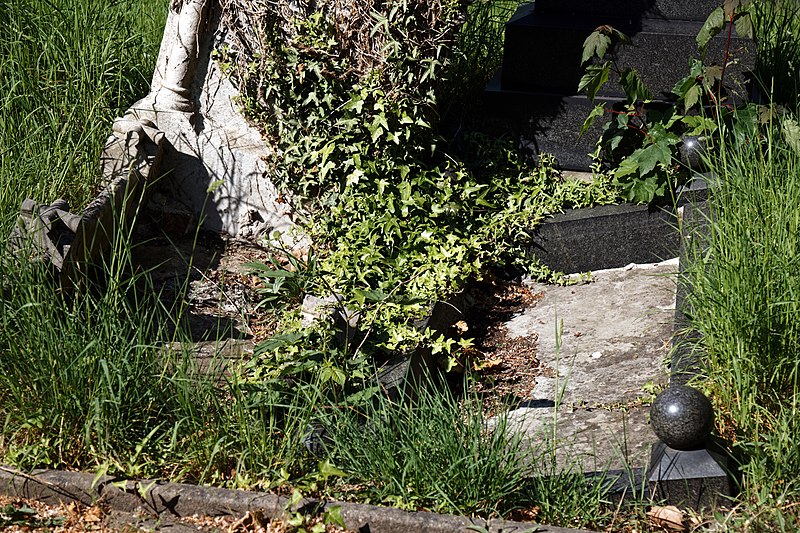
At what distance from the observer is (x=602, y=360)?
4.55 meters

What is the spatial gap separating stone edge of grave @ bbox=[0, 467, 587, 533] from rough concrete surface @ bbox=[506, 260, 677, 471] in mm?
576

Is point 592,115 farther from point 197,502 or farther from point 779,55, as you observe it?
point 197,502

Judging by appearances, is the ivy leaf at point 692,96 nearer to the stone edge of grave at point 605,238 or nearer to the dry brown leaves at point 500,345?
the stone edge of grave at point 605,238

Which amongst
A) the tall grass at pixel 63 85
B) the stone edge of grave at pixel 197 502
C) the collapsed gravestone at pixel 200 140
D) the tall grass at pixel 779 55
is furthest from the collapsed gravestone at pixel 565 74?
the stone edge of grave at pixel 197 502

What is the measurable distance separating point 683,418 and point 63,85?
3.86m

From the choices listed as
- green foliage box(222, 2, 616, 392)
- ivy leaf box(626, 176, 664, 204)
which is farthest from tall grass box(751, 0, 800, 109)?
green foliage box(222, 2, 616, 392)

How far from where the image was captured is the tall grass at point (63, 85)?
4.37 metres

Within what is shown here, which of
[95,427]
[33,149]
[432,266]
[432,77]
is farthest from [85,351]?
[432,77]

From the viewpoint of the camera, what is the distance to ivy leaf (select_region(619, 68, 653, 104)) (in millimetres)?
5336

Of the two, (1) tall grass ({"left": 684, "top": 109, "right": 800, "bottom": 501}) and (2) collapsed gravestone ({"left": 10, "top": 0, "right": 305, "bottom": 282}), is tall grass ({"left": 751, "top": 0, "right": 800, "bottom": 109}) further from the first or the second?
(2) collapsed gravestone ({"left": 10, "top": 0, "right": 305, "bottom": 282})

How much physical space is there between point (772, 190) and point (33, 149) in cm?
352

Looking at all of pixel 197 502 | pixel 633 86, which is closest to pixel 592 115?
pixel 633 86

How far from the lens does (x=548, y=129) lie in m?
6.02

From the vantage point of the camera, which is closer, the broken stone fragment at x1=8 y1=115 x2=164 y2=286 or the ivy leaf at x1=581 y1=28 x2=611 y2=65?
the broken stone fragment at x1=8 y1=115 x2=164 y2=286
